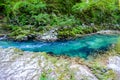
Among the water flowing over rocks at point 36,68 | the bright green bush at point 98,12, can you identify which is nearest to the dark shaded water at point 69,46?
the water flowing over rocks at point 36,68

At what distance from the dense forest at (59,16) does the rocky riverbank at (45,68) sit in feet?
17.0

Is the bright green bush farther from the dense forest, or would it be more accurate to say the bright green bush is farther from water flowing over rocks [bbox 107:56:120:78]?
water flowing over rocks [bbox 107:56:120:78]

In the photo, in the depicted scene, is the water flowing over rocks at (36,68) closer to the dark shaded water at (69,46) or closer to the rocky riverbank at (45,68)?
the rocky riverbank at (45,68)

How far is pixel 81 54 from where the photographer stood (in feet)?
34.3

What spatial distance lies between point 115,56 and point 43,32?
566 centimetres

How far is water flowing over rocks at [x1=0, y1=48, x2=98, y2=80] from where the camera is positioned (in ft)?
Answer: 22.9

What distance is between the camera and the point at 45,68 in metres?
7.42

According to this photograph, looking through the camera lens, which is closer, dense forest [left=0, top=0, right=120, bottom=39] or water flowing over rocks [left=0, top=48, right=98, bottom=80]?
water flowing over rocks [left=0, top=48, right=98, bottom=80]

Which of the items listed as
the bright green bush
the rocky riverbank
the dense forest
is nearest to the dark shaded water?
the dense forest

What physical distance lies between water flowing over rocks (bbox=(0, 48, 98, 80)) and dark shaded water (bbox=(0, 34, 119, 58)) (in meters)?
2.32

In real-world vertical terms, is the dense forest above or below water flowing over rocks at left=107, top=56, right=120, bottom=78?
above

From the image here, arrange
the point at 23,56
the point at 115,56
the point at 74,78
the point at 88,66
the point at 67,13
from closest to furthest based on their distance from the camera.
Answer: the point at 74,78
the point at 88,66
the point at 23,56
the point at 115,56
the point at 67,13

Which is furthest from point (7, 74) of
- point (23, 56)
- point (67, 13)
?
point (67, 13)

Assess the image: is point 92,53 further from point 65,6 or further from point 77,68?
point 65,6
